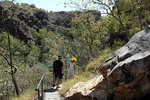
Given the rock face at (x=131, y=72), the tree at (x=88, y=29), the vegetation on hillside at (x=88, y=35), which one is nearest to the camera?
the rock face at (x=131, y=72)

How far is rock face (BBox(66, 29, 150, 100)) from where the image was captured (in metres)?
6.24

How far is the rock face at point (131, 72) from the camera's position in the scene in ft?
20.5

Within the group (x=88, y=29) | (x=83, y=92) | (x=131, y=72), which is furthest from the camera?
(x=88, y=29)

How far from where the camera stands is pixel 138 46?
7.04 metres

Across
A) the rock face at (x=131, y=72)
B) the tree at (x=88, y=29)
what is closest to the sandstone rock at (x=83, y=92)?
the rock face at (x=131, y=72)

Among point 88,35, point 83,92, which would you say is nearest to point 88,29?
point 88,35

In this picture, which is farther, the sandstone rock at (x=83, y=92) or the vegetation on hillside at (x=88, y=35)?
the vegetation on hillside at (x=88, y=35)

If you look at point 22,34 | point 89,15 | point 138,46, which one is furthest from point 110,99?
point 22,34

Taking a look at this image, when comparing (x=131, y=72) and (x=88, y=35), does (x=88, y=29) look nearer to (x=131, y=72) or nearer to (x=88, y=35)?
(x=88, y=35)

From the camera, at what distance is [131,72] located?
249 inches

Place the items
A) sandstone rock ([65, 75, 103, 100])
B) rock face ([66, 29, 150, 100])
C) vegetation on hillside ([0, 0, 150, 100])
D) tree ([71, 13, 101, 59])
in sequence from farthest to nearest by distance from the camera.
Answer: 1. tree ([71, 13, 101, 59])
2. vegetation on hillside ([0, 0, 150, 100])
3. sandstone rock ([65, 75, 103, 100])
4. rock face ([66, 29, 150, 100])

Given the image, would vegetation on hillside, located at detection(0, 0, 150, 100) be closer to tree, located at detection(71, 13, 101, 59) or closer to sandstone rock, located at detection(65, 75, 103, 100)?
tree, located at detection(71, 13, 101, 59)

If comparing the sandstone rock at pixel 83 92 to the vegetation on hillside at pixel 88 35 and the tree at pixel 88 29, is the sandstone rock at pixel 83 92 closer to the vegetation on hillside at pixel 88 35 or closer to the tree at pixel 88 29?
the vegetation on hillside at pixel 88 35

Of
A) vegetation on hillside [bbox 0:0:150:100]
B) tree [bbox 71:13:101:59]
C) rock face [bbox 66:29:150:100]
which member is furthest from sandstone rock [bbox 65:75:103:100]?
tree [bbox 71:13:101:59]
